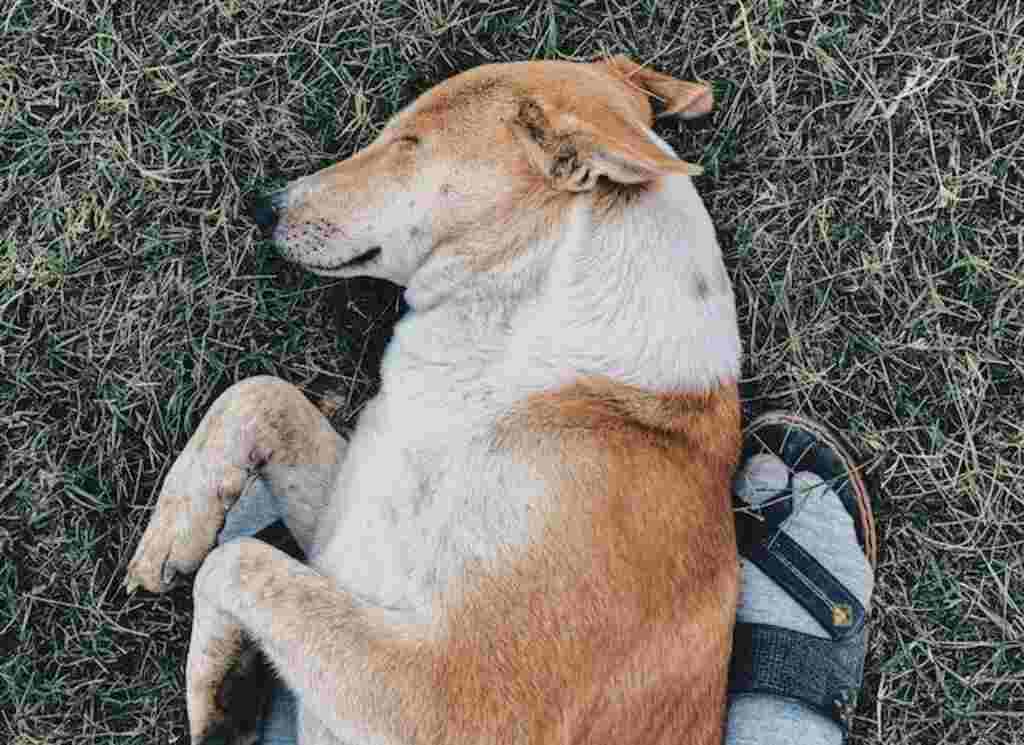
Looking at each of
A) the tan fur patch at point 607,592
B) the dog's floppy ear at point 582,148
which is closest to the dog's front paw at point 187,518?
the tan fur patch at point 607,592

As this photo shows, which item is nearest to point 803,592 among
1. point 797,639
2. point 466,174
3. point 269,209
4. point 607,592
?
point 797,639

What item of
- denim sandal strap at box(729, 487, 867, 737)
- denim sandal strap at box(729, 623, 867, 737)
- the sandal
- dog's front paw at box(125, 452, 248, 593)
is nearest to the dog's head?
dog's front paw at box(125, 452, 248, 593)

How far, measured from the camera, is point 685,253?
2.84 metres

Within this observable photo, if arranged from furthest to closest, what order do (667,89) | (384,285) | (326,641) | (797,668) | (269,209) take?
(384,285), (797,668), (667,89), (269,209), (326,641)

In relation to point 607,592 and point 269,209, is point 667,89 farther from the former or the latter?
point 607,592

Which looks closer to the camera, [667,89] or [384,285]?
[667,89]

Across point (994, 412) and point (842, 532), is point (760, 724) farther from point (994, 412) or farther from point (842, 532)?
point (994, 412)

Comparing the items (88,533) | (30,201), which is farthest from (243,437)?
(30,201)

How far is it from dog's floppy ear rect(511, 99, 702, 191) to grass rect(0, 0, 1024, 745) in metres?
1.09

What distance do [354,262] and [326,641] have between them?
1011 mm

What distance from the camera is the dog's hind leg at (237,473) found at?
3.08 metres

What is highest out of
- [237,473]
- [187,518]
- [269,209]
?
[269,209]

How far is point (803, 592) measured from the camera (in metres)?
3.59

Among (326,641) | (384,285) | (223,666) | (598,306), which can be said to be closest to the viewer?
(326,641)
